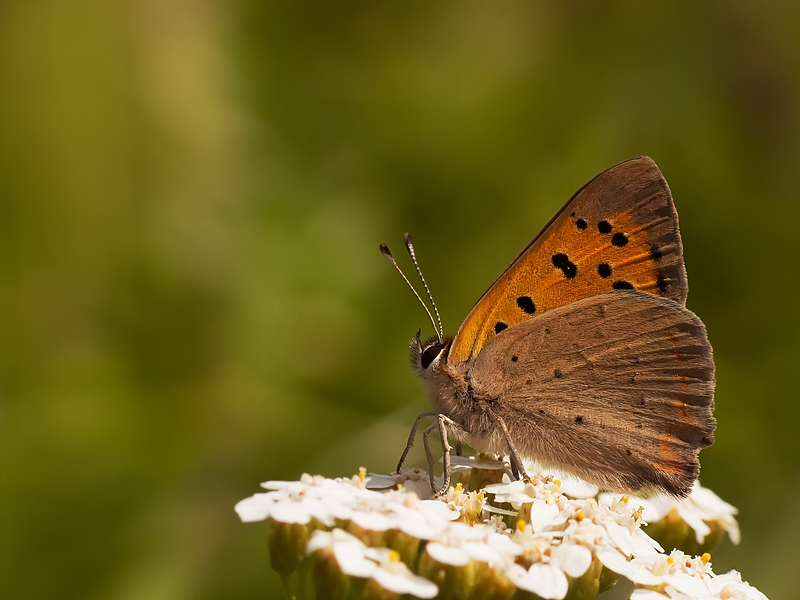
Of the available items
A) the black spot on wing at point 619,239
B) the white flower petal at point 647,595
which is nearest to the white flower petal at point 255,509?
the white flower petal at point 647,595

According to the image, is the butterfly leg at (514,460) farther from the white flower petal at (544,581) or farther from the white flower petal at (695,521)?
the white flower petal at (695,521)

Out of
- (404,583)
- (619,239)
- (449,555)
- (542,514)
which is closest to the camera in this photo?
(404,583)

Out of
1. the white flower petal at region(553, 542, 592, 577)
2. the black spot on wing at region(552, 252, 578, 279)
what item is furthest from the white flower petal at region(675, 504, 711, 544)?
the black spot on wing at region(552, 252, 578, 279)

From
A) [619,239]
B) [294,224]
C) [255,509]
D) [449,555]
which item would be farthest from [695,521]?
[294,224]

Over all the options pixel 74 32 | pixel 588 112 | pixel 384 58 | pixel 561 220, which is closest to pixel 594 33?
pixel 588 112

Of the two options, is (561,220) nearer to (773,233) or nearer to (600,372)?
(600,372)

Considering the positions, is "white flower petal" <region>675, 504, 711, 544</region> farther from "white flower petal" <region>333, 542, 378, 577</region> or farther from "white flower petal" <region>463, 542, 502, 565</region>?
"white flower petal" <region>333, 542, 378, 577</region>

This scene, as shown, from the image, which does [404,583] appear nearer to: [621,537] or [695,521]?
[621,537]
